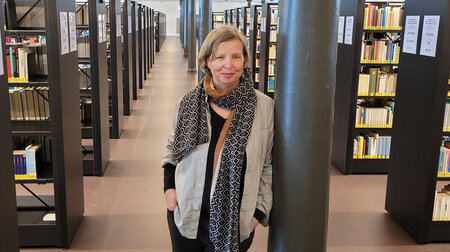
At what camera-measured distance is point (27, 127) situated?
12.9 feet

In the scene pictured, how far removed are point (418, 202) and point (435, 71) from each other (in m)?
1.14

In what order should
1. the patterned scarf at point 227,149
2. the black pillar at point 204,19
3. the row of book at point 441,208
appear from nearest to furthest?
1. the patterned scarf at point 227,149
2. the row of book at point 441,208
3. the black pillar at point 204,19

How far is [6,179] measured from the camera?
2271 millimetres

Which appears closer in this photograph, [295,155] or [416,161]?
[295,155]

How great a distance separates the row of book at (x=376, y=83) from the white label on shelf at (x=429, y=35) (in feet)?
6.21

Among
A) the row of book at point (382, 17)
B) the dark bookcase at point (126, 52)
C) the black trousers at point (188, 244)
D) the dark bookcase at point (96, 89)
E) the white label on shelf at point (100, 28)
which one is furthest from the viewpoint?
the dark bookcase at point (126, 52)

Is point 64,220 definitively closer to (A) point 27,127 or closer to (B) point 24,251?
(B) point 24,251

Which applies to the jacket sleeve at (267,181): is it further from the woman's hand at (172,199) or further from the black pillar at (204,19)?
the black pillar at (204,19)

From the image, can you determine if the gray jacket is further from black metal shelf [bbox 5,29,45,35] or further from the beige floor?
black metal shelf [bbox 5,29,45,35]

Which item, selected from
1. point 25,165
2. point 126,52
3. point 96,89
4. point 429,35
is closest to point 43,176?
point 25,165

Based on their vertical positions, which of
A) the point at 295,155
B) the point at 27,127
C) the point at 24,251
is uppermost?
the point at 295,155

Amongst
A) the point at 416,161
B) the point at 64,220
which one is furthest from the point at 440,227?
the point at 64,220

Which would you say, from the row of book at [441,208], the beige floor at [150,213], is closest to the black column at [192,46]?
the beige floor at [150,213]

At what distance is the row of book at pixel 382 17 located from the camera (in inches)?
233
